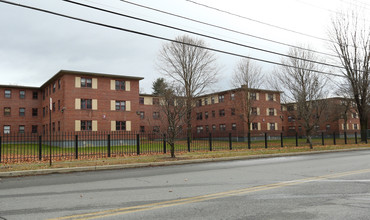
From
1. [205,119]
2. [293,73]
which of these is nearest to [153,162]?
[293,73]

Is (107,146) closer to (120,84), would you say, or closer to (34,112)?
(120,84)

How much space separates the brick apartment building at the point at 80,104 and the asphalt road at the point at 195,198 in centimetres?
2848

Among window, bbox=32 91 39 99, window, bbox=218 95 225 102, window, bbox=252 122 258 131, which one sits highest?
window, bbox=32 91 39 99

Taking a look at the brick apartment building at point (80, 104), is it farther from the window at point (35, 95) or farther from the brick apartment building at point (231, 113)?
the brick apartment building at point (231, 113)

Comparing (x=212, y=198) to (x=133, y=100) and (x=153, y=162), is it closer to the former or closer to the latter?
(x=153, y=162)

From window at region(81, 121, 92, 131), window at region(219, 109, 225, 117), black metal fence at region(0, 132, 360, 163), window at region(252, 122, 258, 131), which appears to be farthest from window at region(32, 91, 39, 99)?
window at region(252, 122, 258, 131)

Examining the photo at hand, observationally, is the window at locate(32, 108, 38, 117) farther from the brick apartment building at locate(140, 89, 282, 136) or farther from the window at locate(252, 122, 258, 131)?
the window at locate(252, 122, 258, 131)

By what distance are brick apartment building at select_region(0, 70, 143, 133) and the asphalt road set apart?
1121 inches

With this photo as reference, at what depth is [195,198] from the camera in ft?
20.1

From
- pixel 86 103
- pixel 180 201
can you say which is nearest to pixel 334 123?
pixel 86 103

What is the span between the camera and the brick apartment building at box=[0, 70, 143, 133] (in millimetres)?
35781

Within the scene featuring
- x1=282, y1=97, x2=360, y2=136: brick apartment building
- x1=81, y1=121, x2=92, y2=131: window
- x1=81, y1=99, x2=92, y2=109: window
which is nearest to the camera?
x1=81, y1=121, x2=92, y2=131: window

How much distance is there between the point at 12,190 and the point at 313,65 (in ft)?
98.2

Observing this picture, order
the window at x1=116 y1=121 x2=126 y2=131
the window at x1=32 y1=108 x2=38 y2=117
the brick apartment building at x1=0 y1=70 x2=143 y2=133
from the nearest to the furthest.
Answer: the brick apartment building at x1=0 y1=70 x2=143 y2=133 → the window at x1=116 y1=121 x2=126 y2=131 → the window at x1=32 y1=108 x2=38 y2=117
